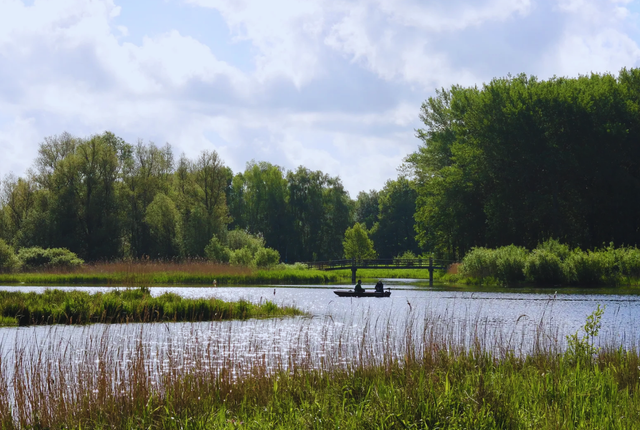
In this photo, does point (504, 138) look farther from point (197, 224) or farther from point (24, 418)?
point (24, 418)

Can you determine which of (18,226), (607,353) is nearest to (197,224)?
(18,226)

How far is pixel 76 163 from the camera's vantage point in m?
66.9

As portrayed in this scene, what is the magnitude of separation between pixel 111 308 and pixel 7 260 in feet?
113

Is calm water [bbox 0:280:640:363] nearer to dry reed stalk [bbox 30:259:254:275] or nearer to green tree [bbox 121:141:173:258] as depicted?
dry reed stalk [bbox 30:259:254:275]

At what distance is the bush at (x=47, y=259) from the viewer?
170 ft

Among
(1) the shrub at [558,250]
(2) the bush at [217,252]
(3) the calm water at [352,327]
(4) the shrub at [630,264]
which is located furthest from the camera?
(2) the bush at [217,252]

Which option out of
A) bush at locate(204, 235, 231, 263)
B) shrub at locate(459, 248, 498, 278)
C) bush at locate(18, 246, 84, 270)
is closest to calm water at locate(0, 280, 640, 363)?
shrub at locate(459, 248, 498, 278)

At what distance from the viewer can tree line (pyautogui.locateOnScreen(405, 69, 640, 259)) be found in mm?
53719

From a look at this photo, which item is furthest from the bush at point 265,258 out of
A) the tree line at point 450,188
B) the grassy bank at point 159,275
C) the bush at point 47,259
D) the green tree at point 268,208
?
the green tree at point 268,208

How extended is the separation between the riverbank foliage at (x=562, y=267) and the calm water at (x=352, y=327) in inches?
206

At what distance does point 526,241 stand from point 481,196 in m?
5.66

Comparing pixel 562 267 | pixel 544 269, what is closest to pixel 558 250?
pixel 562 267

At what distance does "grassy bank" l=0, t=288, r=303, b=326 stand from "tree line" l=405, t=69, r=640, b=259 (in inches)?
1370

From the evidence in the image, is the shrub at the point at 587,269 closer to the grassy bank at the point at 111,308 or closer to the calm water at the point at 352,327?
the calm water at the point at 352,327
